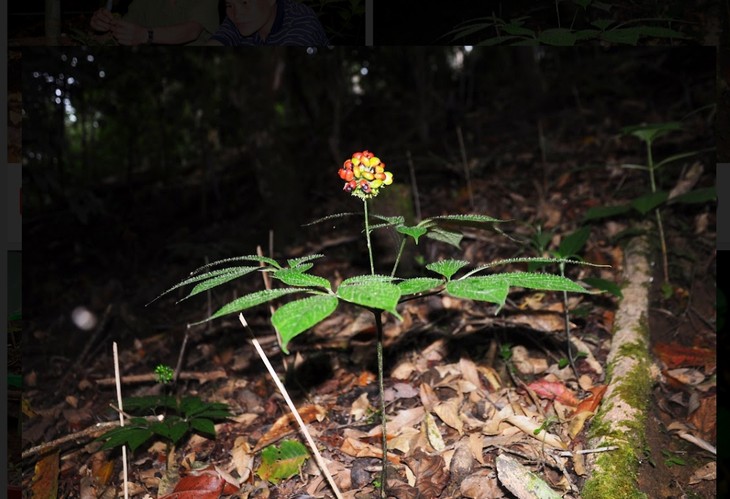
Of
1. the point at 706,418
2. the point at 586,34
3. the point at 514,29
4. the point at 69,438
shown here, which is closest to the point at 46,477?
the point at 69,438

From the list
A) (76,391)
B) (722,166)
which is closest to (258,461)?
(76,391)

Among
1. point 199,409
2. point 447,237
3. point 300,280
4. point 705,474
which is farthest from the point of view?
point 199,409

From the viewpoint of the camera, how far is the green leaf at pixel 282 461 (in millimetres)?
1520

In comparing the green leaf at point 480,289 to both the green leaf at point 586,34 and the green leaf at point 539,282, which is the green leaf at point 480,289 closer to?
the green leaf at point 539,282

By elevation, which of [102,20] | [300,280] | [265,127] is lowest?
[300,280]

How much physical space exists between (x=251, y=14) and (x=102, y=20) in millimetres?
544

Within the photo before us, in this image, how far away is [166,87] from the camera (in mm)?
4895

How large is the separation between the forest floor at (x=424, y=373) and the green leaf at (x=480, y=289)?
555 mm

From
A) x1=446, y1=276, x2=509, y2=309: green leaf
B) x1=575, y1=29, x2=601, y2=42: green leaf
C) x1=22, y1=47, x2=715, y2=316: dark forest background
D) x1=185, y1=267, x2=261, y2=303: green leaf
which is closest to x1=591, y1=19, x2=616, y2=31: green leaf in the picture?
x1=575, y1=29, x2=601, y2=42: green leaf

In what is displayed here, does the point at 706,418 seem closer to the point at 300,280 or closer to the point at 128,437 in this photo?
the point at 300,280

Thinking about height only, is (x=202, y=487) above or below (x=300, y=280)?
below

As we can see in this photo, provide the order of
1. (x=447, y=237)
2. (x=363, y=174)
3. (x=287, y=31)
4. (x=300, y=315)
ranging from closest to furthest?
(x=300, y=315), (x=363, y=174), (x=447, y=237), (x=287, y=31)

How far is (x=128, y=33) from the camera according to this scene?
1917 mm

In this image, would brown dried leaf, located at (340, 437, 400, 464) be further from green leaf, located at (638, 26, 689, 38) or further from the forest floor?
green leaf, located at (638, 26, 689, 38)
